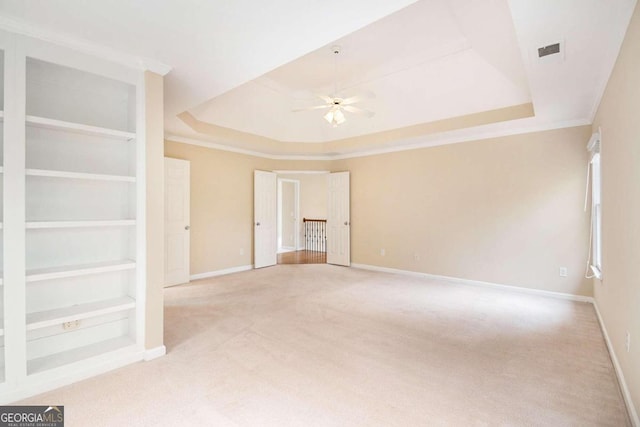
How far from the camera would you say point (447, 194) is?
575 cm

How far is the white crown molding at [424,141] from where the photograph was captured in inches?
186

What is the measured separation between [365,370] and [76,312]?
2.44 m

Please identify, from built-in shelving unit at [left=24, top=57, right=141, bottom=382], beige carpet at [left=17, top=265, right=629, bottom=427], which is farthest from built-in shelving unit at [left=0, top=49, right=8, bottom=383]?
beige carpet at [left=17, top=265, right=629, bottom=427]

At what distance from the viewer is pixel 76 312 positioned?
2.50 meters

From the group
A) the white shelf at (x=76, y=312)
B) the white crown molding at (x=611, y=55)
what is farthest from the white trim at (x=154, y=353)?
the white crown molding at (x=611, y=55)

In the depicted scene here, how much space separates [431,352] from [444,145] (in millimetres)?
4088

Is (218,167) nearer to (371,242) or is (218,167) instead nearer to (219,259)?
(219,259)

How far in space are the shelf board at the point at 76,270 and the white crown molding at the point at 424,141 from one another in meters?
3.40

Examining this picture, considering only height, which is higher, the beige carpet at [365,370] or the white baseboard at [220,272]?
the white baseboard at [220,272]

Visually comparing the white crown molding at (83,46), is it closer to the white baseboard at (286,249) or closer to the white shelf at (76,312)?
the white shelf at (76,312)

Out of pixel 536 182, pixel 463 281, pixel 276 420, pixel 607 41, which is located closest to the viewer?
pixel 276 420

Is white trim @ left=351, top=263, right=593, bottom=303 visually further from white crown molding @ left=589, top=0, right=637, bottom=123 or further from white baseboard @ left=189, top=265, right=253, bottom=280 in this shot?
white crown molding @ left=589, top=0, right=637, bottom=123

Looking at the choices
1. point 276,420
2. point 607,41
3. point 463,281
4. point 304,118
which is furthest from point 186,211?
point 607,41

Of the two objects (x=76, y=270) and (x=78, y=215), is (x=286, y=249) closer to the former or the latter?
(x=78, y=215)
